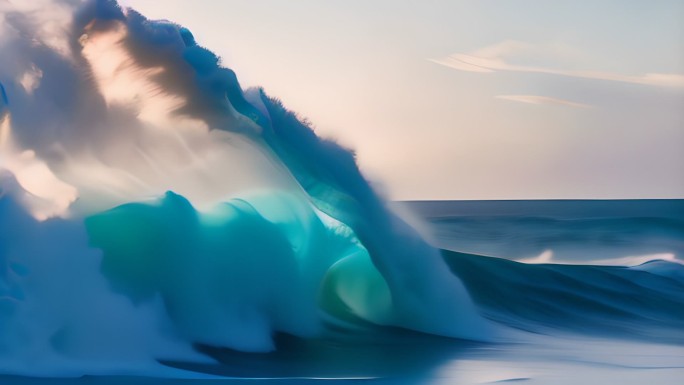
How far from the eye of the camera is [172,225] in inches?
169

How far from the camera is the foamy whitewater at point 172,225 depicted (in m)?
3.83

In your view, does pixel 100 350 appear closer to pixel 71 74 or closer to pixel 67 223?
pixel 67 223

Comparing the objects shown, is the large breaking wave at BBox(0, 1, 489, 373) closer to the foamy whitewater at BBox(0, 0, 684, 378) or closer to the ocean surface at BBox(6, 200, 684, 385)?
the foamy whitewater at BBox(0, 0, 684, 378)

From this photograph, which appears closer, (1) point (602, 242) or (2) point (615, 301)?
(2) point (615, 301)

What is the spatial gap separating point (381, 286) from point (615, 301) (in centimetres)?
221

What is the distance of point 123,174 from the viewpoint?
4.42 metres

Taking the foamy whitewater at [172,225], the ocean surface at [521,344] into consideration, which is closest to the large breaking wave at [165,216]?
the foamy whitewater at [172,225]

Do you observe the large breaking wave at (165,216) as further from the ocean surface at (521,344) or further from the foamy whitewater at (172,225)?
the ocean surface at (521,344)

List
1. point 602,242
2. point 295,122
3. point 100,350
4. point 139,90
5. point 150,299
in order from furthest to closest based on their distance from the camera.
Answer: point 602,242
point 295,122
point 139,90
point 150,299
point 100,350

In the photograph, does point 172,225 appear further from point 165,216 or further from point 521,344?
point 521,344

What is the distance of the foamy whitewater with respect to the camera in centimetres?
383

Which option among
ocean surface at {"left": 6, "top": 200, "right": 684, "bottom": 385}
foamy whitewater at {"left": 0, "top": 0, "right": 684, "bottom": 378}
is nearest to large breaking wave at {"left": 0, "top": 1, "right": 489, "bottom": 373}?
foamy whitewater at {"left": 0, "top": 0, "right": 684, "bottom": 378}

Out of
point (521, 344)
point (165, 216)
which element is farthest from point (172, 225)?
point (521, 344)

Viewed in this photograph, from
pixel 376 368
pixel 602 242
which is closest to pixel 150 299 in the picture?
pixel 376 368
